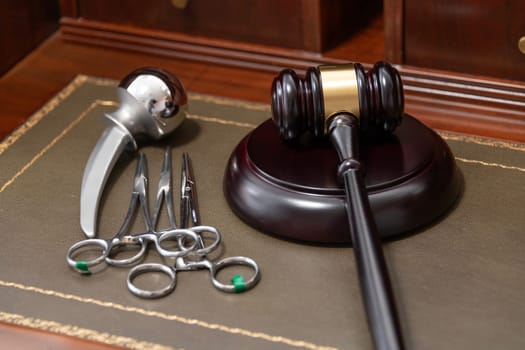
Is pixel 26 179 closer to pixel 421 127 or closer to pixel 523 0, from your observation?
pixel 421 127

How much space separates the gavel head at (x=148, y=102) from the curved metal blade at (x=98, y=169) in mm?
15

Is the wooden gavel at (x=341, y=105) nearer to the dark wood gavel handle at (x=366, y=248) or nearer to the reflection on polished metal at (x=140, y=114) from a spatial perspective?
the dark wood gavel handle at (x=366, y=248)

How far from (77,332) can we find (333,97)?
31cm

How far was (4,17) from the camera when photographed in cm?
118

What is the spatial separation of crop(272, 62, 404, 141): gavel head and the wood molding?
0.64 ft

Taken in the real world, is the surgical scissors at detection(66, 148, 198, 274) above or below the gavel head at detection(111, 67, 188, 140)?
below

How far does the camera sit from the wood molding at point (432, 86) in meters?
1.02

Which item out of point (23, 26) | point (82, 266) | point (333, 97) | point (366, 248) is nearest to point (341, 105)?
point (333, 97)

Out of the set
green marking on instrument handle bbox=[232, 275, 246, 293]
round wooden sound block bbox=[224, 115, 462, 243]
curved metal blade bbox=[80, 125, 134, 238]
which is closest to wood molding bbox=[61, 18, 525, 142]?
round wooden sound block bbox=[224, 115, 462, 243]

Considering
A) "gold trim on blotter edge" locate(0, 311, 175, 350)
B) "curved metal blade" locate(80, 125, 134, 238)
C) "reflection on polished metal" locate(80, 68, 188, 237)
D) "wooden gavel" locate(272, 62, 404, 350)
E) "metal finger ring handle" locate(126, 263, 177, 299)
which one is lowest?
"gold trim on blotter edge" locate(0, 311, 175, 350)

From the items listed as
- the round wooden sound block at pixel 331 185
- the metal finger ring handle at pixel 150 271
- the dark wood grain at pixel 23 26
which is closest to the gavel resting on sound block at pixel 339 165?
the round wooden sound block at pixel 331 185

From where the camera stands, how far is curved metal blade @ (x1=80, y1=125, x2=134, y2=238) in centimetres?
88

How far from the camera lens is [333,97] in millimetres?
849

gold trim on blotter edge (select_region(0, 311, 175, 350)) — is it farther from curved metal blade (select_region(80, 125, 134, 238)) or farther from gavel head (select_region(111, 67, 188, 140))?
gavel head (select_region(111, 67, 188, 140))
